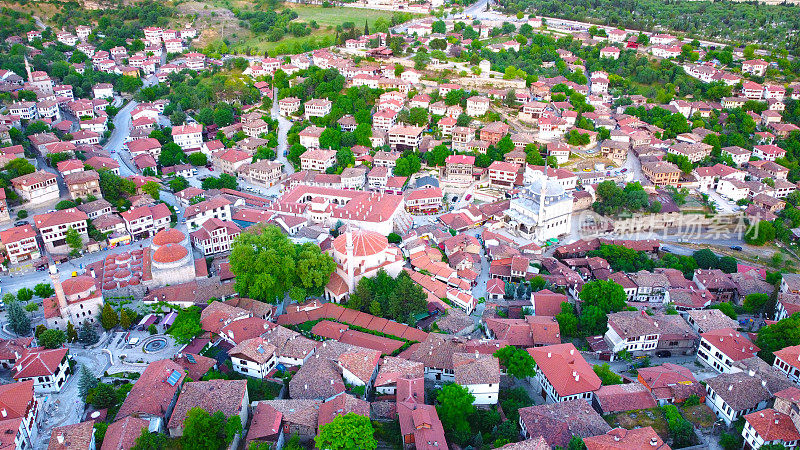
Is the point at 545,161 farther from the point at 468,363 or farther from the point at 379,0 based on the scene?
the point at 379,0

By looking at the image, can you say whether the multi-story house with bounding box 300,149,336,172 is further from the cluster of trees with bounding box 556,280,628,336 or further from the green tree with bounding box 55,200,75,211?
the cluster of trees with bounding box 556,280,628,336

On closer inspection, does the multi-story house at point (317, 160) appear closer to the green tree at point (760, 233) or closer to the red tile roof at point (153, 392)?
the red tile roof at point (153, 392)

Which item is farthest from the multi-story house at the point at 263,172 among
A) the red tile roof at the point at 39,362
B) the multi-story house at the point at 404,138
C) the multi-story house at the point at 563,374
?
the multi-story house at the point at 563,374

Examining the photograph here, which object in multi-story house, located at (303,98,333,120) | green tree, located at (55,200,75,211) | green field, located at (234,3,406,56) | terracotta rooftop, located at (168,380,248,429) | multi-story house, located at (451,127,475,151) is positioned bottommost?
terracotta rooftop, located at (168,380,248,429)

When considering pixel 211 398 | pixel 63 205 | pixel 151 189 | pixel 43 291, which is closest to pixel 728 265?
pixel 211 398

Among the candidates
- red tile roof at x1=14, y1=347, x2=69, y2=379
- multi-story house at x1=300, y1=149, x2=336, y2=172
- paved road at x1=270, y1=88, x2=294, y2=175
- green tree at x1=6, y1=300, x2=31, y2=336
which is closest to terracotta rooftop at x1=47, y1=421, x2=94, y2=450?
red tile roof at x1=14, y1=347, x2=69, y2=379

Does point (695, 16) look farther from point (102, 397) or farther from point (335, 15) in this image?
point (102, 397)

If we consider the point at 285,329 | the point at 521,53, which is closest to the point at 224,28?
the point at 521,53
